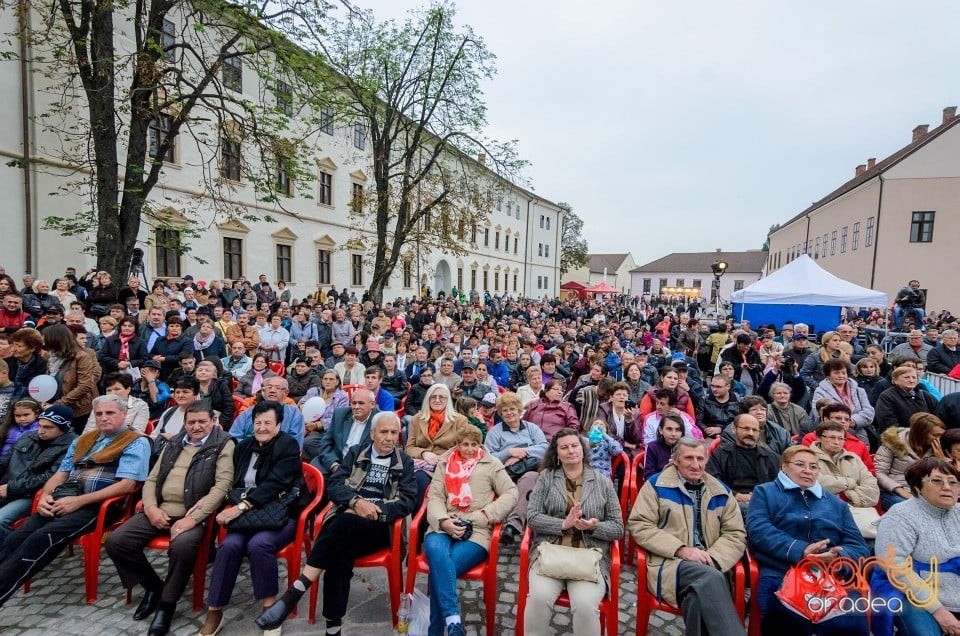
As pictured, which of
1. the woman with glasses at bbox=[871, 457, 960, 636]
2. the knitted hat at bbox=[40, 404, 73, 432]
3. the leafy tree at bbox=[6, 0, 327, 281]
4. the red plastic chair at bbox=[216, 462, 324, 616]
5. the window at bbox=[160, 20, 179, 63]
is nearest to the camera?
the woman with glasses at bbox=[871, 457, 960, 636]

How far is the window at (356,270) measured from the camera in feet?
79.3

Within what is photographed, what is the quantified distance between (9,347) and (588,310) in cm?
2272

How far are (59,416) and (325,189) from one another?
2042cm

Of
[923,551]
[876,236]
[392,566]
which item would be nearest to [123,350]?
[392,566]

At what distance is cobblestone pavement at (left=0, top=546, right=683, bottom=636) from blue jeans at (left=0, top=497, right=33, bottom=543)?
50 centimetres

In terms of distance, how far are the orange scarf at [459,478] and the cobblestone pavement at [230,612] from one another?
76 cm

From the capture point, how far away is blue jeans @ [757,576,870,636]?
262cm

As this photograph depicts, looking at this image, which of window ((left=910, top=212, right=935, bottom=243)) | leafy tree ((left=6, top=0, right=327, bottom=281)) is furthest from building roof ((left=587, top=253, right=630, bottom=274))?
leafy tree ((left=6, top=0, right=327, bottom=281))

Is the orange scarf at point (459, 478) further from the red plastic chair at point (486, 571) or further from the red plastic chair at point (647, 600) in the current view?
the red plastic chair at point (647, 600)

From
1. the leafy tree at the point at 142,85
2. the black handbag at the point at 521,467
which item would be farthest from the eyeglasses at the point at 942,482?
the leafy tree at the point at 142,85

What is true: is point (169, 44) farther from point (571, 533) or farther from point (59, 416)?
point (571, 533)

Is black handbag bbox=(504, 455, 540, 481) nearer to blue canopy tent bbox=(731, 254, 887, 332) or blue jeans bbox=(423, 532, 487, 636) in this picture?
blue jeans bbox=(423, 532, 487, 636)

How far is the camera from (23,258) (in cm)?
1241

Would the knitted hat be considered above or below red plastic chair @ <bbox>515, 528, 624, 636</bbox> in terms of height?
above
